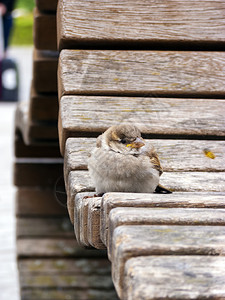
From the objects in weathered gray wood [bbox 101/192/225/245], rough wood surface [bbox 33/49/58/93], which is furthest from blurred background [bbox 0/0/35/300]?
weathered gray wood [bbox 101/192/225/245]

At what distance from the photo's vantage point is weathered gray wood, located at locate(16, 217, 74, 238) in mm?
4359

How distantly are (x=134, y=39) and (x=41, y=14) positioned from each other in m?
0.85

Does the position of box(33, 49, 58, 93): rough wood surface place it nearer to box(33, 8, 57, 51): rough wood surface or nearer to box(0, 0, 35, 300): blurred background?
box(33, 8, 57, 51): rough wood surface

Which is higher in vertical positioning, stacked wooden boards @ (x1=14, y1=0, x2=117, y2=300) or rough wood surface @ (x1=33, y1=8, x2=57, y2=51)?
rough wood surface @ (x1=33, y1=8, x2=57, y2=51)

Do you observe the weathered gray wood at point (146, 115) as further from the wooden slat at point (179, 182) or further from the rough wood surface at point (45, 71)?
the rough wood surface at point (45, 71)

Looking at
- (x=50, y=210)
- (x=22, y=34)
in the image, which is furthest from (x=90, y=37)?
(x=22, y=34)

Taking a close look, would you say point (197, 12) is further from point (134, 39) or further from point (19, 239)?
point (19, 239)

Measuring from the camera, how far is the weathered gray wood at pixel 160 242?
1.29 meters

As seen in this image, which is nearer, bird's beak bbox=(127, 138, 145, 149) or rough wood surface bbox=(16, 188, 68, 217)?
bird's beak bbox=(127, 138, 145, 149)

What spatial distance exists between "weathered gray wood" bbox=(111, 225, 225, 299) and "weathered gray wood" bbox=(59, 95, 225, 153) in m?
0.92

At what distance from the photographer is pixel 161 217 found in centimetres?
145

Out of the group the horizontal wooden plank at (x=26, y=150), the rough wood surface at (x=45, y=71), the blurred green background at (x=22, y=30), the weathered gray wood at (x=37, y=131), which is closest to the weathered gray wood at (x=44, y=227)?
the horizontal wooden plank at (x=26, y=150)

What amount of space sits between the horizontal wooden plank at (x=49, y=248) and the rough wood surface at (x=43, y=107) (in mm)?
1189

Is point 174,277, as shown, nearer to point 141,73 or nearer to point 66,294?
point 141,73
